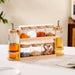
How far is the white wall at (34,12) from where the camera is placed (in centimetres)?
474

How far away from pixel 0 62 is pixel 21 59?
19cm

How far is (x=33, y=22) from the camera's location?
16.0 ft

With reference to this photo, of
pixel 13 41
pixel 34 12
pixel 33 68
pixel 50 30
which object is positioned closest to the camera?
pixel 33 68

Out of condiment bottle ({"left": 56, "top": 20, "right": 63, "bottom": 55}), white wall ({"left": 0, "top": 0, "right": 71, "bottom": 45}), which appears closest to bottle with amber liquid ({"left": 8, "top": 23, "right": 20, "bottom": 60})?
condiment bottle ({"left": 56, "top": 20, "right": 63, "bottom": 55})

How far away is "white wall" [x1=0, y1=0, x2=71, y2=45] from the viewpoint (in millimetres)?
4738

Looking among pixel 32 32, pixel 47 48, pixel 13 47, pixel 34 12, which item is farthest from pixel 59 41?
pixel 34 12

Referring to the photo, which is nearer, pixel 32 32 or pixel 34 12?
pixel 32 32

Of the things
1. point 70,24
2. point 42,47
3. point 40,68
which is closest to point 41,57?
point 42,47

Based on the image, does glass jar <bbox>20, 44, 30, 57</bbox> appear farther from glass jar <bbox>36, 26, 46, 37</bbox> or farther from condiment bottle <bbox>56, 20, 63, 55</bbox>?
condiment bottle <bbox>56, 20, 63, 55</bbox>

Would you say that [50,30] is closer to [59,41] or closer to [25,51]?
[59,41]

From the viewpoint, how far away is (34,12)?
15.8ft

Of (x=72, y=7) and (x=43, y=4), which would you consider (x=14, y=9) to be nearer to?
(x=43, y=4)

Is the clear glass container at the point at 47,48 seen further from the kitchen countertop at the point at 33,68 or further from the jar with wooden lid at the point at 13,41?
the jar with wooden lid at the point at 13,41

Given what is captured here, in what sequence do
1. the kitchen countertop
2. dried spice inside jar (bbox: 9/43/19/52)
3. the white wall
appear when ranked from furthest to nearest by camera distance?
the white wall → dried spice inside jar (bbox: 9/43/19/52) → the kitchen countertop
